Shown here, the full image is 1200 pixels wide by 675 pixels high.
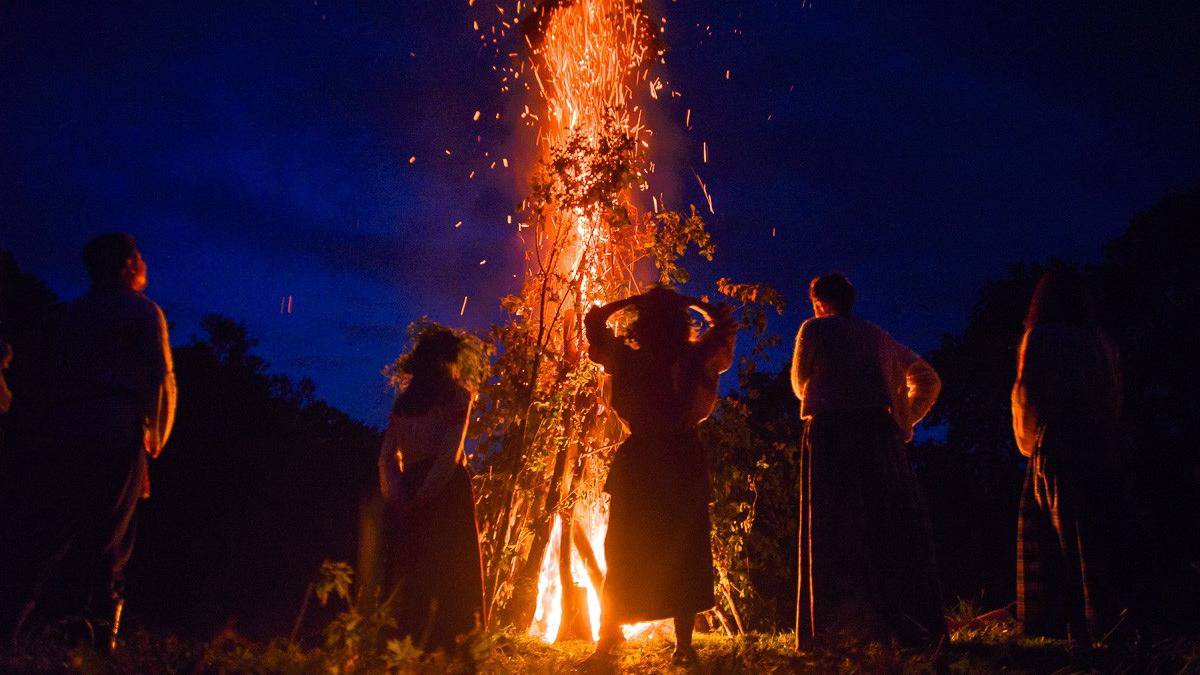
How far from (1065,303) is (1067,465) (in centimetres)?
99

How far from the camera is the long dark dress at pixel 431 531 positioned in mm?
5465

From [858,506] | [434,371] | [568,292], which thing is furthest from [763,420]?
[434,371]

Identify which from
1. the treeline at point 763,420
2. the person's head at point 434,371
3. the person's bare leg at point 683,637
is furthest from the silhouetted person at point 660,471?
the treeline at point 763,420

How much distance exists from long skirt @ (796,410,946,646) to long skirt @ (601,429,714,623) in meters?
0.67

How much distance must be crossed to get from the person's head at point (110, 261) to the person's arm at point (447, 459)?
6.21 ft

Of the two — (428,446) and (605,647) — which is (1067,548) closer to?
(605,647)

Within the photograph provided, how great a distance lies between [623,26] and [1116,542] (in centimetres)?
550

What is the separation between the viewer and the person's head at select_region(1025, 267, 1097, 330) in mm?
5609

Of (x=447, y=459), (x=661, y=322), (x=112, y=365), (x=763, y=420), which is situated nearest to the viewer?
(x=112, y=365)

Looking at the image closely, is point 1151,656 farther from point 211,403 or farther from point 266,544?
point 211,403

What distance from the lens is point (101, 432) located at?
448 cm

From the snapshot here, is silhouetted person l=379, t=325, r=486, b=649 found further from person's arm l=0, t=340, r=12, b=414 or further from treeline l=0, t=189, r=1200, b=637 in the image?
treeline l=0, t=189, r=1200, b=637

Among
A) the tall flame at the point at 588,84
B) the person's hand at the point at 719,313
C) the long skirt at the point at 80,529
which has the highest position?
the tall flame at the point at 588,84

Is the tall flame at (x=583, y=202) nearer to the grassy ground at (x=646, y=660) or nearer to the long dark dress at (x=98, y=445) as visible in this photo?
the grassy ground at (x=646, y=660)
